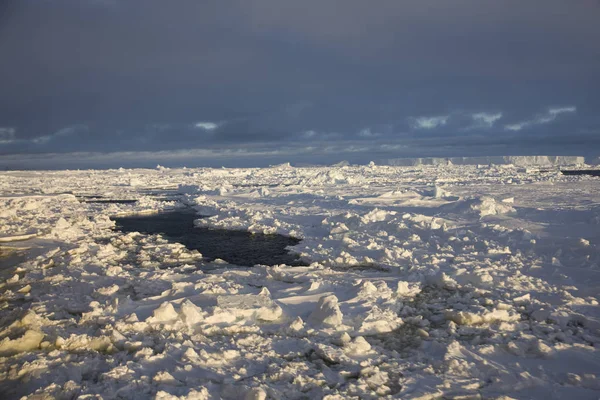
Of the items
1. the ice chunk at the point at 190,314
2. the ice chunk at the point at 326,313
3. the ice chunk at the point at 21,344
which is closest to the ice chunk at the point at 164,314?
the ice chunk at the point at 190,314

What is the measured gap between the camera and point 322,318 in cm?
679

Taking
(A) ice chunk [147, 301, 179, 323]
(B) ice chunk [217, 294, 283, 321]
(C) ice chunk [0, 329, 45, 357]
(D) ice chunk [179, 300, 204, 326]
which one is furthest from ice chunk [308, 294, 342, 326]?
(C) ice chunk [0, 329, 45, 357]

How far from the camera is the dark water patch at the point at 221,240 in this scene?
12.0 metres

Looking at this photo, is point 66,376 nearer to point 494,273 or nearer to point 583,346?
point 583,346

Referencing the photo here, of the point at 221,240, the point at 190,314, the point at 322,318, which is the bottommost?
the point at 221,240

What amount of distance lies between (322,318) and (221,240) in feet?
28.1

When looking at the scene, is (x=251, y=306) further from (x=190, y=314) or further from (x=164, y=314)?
(x=164, y=314)

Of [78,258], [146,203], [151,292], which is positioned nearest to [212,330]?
[151,292]

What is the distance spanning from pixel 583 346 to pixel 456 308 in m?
2.04

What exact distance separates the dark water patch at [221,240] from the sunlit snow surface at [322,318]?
86 centimetres

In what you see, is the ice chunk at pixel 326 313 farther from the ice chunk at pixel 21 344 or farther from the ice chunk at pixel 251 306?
the ice chunk at pixel 21 344

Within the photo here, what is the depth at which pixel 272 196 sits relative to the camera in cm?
2778

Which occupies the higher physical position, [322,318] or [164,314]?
[164,314]

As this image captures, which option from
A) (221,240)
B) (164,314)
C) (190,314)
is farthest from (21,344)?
(221,240)
